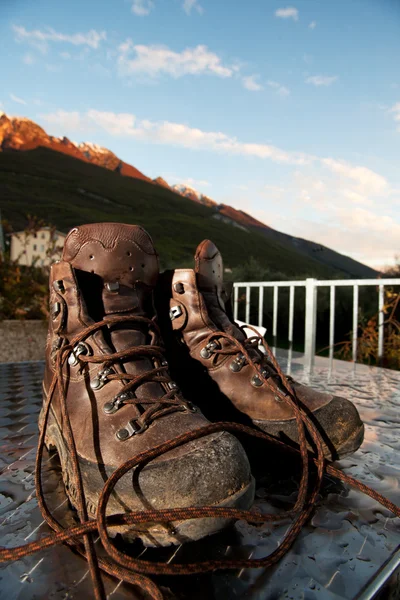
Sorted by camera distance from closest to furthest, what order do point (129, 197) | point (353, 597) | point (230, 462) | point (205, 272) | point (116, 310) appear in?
point (353, 597)
point (230, 462)
point (116, 310)
point (205, 272)
point (129, 197)

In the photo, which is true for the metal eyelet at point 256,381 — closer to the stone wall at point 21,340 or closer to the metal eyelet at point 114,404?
the metal eyelet at point 114,404

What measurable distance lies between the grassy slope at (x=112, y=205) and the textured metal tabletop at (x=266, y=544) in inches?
873

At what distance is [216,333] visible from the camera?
1094mm

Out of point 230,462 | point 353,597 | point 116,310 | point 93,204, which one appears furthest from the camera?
point 93,204

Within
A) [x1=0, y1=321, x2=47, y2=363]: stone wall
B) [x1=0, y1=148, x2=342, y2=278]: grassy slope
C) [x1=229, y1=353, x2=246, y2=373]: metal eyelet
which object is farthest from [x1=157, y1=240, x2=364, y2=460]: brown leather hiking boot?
[x1=0, y1=148, x2=342, y2=278]: grassy slope

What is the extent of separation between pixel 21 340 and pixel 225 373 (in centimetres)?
256

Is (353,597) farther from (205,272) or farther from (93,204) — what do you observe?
(93,204)

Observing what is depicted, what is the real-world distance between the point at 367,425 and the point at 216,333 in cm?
67

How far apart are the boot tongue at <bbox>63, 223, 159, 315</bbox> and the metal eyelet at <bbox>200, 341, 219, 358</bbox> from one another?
199 mm

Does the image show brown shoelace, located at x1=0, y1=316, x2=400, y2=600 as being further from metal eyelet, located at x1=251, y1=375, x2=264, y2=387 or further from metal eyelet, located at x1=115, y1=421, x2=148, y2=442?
metal eyelet, located at x1=251, y1=375, x2=264, y2=387

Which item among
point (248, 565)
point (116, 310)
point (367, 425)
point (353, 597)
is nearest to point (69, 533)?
point (248, 565)

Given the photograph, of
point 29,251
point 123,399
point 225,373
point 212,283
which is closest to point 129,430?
point 123,399

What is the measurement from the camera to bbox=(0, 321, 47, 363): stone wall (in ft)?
10.2

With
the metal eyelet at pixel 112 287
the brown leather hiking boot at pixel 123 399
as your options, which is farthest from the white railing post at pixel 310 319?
the metal eyelet at pixel 112 287
